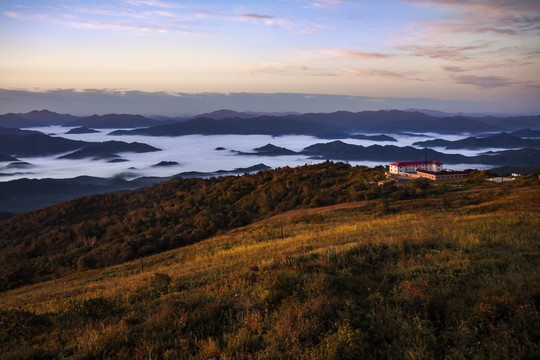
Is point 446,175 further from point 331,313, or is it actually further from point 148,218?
point 331,313

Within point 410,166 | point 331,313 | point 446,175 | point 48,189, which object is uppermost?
point 331,313

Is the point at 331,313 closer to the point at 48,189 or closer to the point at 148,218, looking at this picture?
the point at 148,218

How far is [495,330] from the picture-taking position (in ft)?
13.3

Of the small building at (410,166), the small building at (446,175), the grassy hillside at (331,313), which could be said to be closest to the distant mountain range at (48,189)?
the small building at (410,166)

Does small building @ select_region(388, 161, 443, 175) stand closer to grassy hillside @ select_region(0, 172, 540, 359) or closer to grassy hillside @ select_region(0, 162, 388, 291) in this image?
grassy hillside @ select_region(0, 162, 388, 291)

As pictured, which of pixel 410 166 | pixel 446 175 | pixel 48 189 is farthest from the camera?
pixel 48 189

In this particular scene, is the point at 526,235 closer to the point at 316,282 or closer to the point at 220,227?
the point at 316,282

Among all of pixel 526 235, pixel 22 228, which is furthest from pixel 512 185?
pixel 22 228

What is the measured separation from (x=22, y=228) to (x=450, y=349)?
56521 mm

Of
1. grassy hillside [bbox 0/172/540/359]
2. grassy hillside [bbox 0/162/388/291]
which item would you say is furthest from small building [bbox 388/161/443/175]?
grassy hillside [bbox 0/172/540/359]

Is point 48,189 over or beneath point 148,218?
beneath

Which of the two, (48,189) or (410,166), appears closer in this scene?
(410,166)

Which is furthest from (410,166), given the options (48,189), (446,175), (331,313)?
(48,189)

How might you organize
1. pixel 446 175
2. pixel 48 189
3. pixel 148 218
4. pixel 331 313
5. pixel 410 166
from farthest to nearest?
pixel 48 189, pixel 410 166, pixel 446 175, pixel 148 218, pixel 331 313
